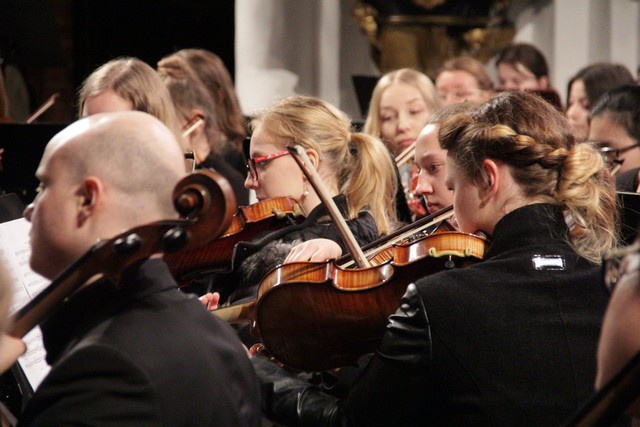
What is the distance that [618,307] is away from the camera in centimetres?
106

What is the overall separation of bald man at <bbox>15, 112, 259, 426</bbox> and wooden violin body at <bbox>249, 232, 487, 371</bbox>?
0.56 m

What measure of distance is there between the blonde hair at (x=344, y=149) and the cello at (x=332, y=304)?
62 centimetres

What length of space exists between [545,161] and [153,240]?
926mm

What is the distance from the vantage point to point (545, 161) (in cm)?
198

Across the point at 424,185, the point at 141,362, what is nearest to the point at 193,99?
the point at 424,185

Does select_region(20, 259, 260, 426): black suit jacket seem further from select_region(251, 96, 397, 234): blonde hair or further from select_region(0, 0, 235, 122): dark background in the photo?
select_region(0, 0, 235, 122): dark background

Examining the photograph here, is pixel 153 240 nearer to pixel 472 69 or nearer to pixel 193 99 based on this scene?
pixel 193 99

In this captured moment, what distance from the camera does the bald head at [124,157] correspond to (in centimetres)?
150

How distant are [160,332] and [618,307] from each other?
70 centimetres

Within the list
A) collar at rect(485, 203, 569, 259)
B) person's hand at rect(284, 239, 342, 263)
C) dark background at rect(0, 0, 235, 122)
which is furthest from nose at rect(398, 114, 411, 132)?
dark background at rect(0, 0, 235, 122)

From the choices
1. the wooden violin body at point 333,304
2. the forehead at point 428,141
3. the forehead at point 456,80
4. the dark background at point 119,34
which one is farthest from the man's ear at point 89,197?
the dark background at point 119,34

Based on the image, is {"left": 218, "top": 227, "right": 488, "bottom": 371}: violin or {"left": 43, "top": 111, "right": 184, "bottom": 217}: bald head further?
{"left": 218, "top": 227, "right": 488, "bottom": 371}: violin

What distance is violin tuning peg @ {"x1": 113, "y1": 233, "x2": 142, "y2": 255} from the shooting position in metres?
1.39

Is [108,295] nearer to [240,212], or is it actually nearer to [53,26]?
[240,212]
